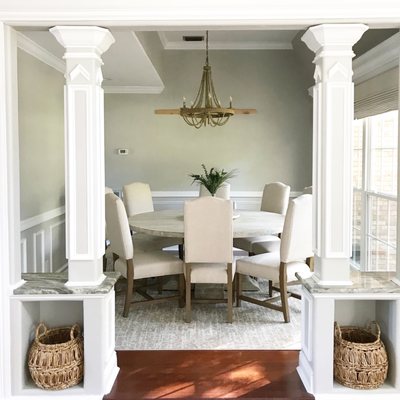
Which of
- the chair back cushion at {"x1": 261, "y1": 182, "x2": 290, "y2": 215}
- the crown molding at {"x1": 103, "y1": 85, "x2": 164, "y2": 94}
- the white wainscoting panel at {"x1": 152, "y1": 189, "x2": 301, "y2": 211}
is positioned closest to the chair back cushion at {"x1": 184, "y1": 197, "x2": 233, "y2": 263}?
the chair back cushion at {"x1": 261, "y1": 182, "x2": 290, "y2": 215}

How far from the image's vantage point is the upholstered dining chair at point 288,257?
3.86 meters

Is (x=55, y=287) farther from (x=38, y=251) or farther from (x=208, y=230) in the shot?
(x=38, y=251)

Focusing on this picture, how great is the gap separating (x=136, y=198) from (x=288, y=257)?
2.49 meters

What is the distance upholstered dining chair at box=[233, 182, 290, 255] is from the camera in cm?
498

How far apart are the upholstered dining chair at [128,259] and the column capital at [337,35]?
6.94 feet

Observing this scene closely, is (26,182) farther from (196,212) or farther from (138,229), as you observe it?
(196,212)

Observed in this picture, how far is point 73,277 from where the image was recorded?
264 cm

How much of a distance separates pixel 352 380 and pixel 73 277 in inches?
63.7

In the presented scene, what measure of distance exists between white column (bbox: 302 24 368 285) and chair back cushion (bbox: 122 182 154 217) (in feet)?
11.1

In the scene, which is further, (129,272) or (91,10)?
(129,272)

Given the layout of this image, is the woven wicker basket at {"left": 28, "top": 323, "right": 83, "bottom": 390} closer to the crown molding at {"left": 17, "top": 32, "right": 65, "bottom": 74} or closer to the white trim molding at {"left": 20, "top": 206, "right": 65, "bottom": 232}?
the white trim molding at {"left": 20, "top": 206, "right": 65, "bottom": 232}

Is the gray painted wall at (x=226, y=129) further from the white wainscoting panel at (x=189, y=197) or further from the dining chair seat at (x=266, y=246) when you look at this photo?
the dining chair seat at (x=266, y=246)

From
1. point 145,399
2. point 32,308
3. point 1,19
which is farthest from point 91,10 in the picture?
point 145,399

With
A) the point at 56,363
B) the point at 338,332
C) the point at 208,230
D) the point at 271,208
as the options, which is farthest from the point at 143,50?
the point at 338,332
